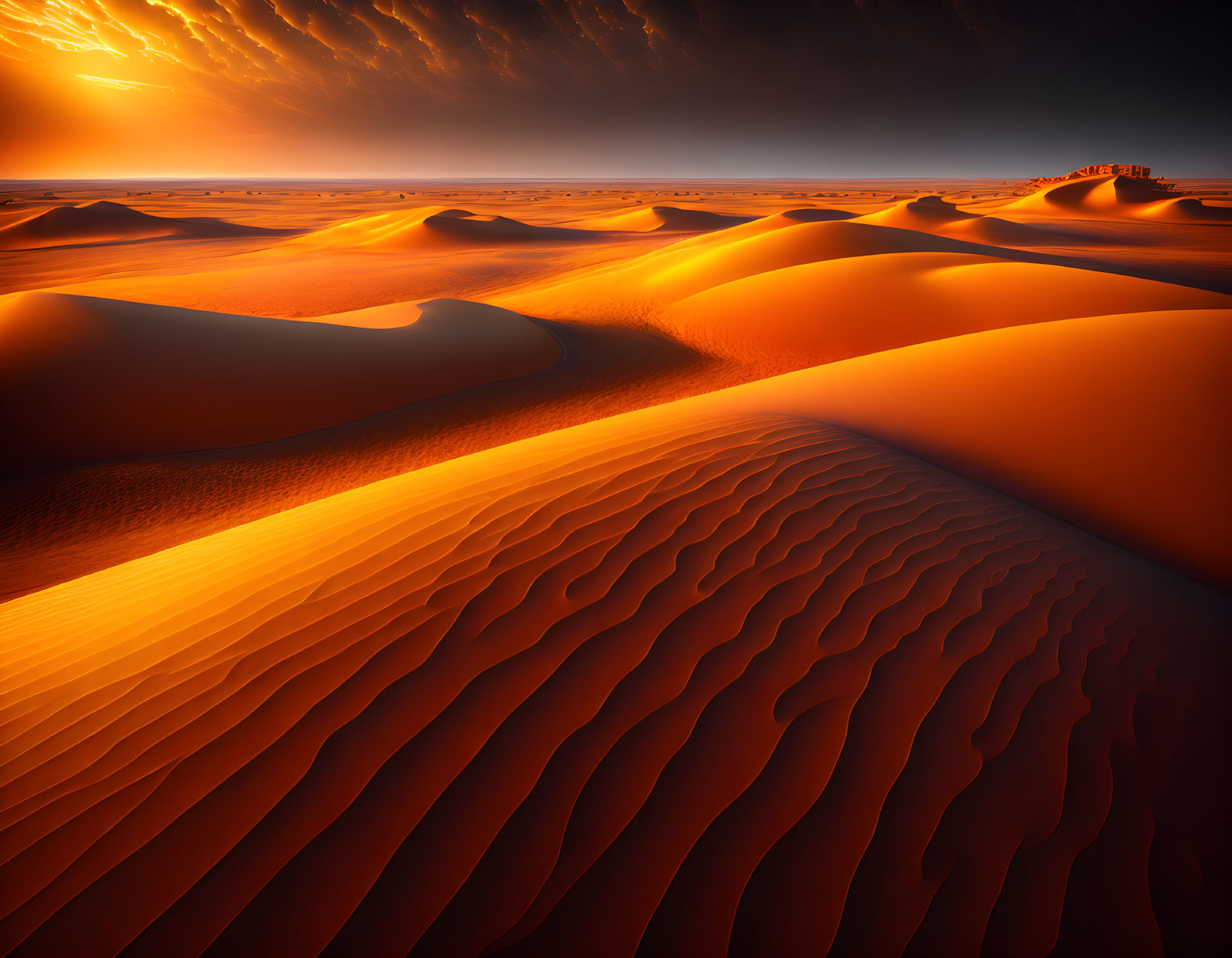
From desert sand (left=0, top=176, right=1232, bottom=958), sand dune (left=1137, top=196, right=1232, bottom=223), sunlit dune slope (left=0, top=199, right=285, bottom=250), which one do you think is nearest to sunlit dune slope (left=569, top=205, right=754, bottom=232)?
sunlit dune slope (left=0, top=199, right=285, bottom=250)

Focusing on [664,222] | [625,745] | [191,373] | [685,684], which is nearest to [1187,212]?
[664,222]

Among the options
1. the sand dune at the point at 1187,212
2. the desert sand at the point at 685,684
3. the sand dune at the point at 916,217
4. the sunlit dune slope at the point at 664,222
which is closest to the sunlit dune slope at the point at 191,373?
the desert sand at the point at 685,684

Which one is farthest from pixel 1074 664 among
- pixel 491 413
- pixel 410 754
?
pixel 491 413

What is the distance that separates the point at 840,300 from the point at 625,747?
1339cm

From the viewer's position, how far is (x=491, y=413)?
9727 mm

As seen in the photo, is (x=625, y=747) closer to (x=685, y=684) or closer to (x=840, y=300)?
(x=685, y=684)

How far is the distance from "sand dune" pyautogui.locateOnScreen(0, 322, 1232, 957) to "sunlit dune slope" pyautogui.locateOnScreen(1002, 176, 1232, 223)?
60275mm

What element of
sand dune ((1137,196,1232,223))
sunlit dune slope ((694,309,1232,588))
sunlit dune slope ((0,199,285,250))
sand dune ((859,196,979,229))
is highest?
sunlit dune slope ((0,199,285,250))

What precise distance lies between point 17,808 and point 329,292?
20.9 meters

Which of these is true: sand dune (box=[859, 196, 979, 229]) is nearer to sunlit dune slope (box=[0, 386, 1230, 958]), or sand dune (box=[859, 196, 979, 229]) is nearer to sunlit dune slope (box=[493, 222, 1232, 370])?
sunlit dune slope (box=[493, 222, 1232, 370])

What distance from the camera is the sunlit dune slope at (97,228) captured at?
120 feet

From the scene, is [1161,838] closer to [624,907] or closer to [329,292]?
[624,907]

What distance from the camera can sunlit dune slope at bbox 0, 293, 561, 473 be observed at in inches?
323

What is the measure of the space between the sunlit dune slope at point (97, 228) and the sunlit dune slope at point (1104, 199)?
62637 mm
